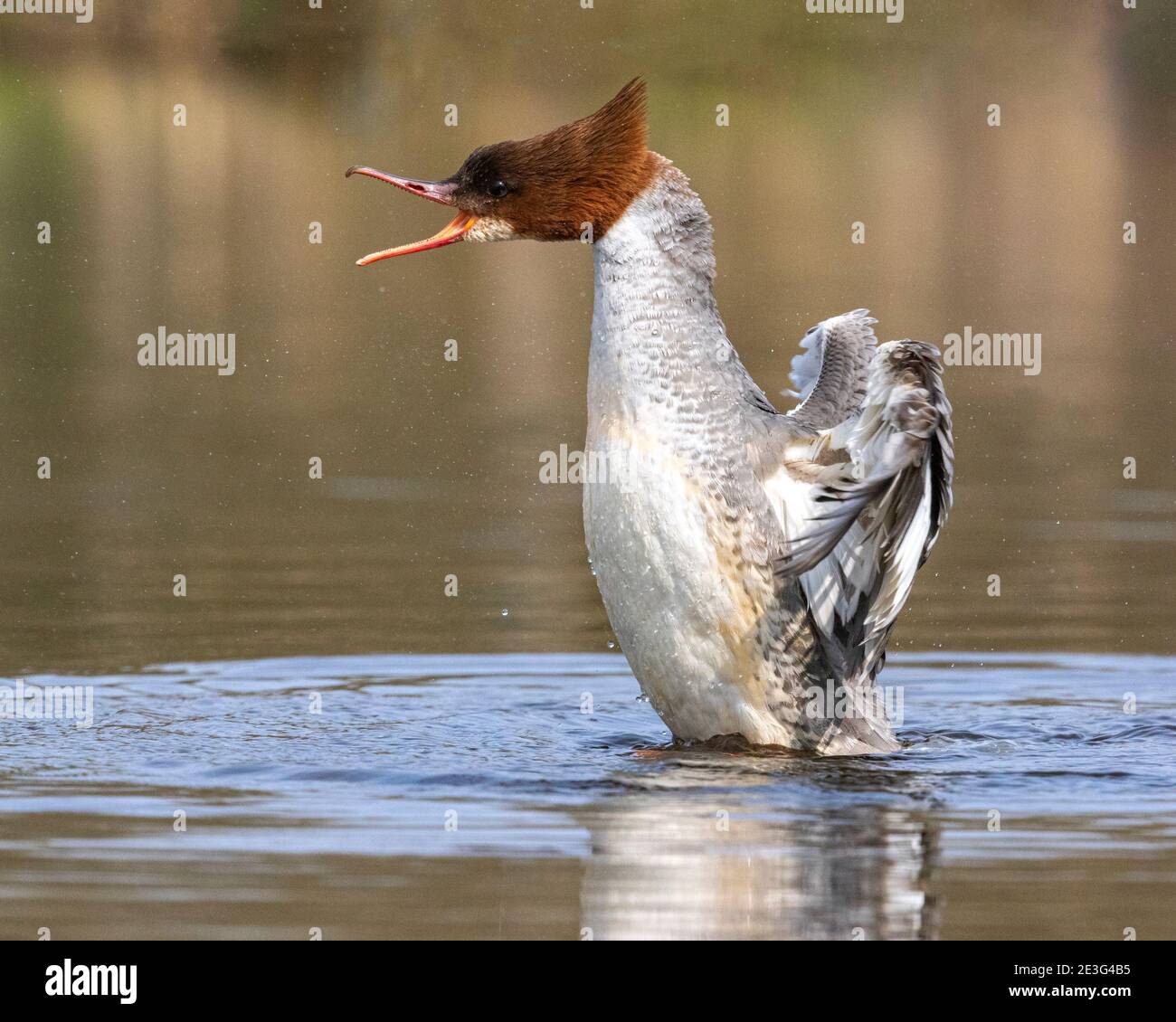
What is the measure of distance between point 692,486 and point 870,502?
0.67m

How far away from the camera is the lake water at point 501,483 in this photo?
6.48 m

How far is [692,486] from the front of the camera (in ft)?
25.3

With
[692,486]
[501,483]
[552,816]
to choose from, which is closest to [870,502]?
[692,486]

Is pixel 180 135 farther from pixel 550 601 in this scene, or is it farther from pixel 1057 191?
pixel 550 601

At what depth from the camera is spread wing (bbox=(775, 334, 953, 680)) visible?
725 cm

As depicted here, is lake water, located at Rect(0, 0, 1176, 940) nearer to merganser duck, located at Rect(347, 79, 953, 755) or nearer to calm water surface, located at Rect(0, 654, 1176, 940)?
calm water surface, located at Rect(0, 654, 1176, 940)

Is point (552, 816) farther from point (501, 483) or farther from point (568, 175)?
point (501, 483)

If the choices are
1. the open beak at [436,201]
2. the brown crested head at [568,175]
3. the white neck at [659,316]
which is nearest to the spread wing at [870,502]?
the white neck at [659,316]

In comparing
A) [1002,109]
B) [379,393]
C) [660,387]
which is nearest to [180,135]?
[1002,109]

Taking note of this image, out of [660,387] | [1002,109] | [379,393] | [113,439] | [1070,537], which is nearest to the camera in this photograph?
[660,387]

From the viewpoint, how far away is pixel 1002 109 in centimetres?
2994

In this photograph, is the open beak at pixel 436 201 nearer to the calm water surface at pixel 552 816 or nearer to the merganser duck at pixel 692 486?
the merganser duck at pixel 692 486

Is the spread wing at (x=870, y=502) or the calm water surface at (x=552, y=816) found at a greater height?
the spread wing at (x=870, y=502)

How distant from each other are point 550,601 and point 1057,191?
59.1 feet
